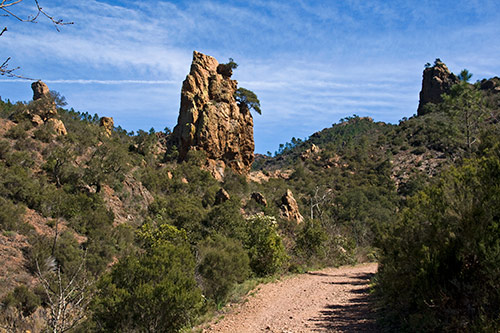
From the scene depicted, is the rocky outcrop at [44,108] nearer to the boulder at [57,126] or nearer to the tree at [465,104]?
the boulder at [57,126]

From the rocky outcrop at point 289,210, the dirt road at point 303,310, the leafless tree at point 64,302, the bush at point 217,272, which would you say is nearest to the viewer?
the leafless tree at point 64,302

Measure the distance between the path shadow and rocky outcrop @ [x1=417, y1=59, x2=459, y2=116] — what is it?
226 feet

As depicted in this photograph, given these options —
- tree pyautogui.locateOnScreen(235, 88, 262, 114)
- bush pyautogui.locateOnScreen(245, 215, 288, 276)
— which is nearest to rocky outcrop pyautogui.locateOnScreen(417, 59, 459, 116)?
tree pyautogui.locateOnScreen(235, 88, 262, 114)

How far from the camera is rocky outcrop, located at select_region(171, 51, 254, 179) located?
137ft

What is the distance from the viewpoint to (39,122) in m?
31.0

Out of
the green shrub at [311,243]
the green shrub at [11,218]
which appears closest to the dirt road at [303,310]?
the green shrub at [311,243]

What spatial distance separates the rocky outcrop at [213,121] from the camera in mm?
41812

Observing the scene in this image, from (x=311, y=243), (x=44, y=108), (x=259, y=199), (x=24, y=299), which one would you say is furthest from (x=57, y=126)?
(x=311, y=243)

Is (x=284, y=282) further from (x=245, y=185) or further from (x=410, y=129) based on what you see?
(x=410, y=129)

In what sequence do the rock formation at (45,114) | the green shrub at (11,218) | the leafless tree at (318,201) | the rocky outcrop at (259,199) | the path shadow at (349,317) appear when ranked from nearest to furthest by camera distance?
the path shadow at (349,317) < the green shrub at (11,218) < the leafless tree at (318,201) < the rock formation at (45,114) < the rocky outcrop at (259,199)

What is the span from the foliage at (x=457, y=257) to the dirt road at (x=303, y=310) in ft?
4.34

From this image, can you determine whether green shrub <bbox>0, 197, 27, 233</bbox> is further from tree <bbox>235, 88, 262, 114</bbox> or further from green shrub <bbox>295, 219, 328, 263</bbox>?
tree <bbox>235, 88, 262, 114</bbox>

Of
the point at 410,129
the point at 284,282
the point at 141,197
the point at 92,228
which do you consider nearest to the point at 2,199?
the point at 92,228

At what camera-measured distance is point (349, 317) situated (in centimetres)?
804
